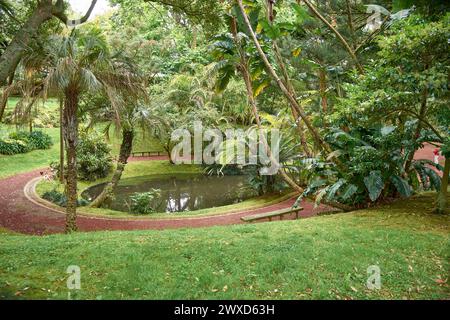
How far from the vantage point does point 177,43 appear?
2475cm

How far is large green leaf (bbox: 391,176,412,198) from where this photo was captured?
716cm

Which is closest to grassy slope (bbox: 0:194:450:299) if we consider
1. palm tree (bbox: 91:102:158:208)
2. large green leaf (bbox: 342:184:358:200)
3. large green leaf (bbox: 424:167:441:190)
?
large green leaf (bbox: 342:184:358:200)

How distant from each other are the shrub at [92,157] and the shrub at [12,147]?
6350 mm

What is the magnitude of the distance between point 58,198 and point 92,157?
4.18 meters

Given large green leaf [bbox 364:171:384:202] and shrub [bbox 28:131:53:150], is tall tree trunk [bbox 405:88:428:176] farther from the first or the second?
shrub [bbox 28:131:53:150]

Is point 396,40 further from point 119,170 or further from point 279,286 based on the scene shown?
point 119,170

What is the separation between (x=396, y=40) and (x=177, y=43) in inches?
845

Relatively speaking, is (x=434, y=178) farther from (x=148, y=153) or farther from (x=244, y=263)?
(x=148, y=153)

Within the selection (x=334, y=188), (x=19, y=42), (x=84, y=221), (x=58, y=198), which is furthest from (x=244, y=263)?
(x=58, y=198)

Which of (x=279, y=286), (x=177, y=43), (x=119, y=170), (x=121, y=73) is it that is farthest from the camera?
(x=177, y=43)

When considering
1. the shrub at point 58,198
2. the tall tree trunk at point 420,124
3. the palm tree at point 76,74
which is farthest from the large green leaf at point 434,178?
the shrub at point 58,198
